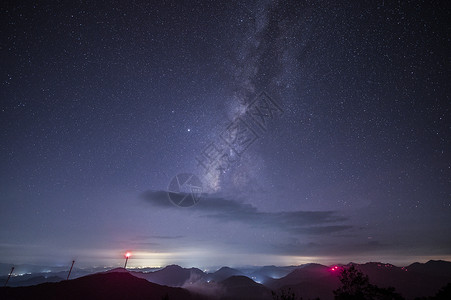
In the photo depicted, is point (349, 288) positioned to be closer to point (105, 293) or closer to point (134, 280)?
point (105, 293)

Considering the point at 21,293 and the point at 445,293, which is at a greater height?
the point at 445,293

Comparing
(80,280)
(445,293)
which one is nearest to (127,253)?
(80,280)

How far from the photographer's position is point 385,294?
18438 mm

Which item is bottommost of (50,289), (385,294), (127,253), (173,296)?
(173,296)

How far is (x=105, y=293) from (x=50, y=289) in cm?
2455

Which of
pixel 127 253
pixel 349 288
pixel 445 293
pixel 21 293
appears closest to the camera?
pixel 445 293

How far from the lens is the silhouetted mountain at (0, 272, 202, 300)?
95625 mm

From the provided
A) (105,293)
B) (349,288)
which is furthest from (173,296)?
(349,288)

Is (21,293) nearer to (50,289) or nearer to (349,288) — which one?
(50,289)

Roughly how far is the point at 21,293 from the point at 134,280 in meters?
56.3

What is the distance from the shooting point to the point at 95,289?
11400 cm

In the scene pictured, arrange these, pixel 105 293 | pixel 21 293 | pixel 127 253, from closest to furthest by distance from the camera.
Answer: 1. pixel 127 253
2. pixel 21 293
3. pixel 105 293

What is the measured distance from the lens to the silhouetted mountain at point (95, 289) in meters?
95.6

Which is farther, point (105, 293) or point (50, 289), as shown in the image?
point (105, 293)
